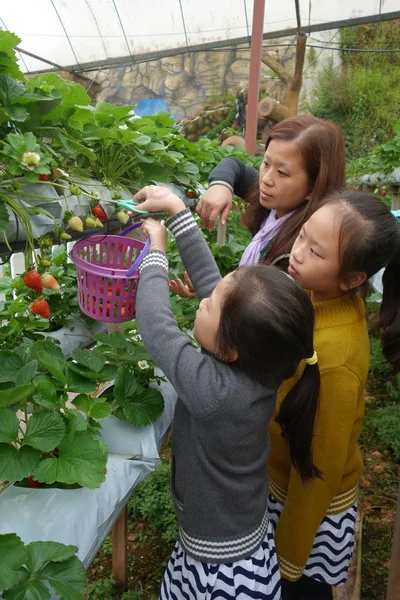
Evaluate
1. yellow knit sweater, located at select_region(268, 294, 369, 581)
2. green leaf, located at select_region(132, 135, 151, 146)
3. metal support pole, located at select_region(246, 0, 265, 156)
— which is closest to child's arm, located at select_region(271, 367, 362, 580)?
yellow knit sweater, located at select_region(268, 294, 369, 581)

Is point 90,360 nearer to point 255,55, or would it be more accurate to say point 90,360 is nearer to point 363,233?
point 363,233

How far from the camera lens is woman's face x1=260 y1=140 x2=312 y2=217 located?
1296 mm

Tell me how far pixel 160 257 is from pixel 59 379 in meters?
0.33

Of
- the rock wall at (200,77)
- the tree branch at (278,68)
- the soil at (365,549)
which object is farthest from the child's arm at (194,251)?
the rock wall at (200,77)

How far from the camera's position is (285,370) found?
0.98 metres

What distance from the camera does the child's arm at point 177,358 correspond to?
0.94 meters

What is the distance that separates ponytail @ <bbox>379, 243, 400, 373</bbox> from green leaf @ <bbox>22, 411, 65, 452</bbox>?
34.2 inches

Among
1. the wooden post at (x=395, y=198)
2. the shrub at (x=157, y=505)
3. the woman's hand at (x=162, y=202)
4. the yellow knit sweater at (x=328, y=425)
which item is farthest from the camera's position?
the wooden post at (x=395, y=198)

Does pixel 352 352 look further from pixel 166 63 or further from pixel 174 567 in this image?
pixel 166 63

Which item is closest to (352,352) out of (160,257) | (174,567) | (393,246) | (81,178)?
(393,246)

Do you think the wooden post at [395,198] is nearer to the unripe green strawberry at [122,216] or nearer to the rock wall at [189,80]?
the unripe green strawberry at [122,216]

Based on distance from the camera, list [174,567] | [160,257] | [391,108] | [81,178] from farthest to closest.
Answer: [391,108] → [81,178] → [174,567] → [160,257]

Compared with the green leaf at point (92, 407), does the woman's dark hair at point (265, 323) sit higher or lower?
higher

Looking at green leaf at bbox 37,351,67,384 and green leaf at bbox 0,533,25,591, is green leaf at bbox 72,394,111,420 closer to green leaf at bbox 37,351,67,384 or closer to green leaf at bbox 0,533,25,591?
green leaf at bbox 37,351,67,384
